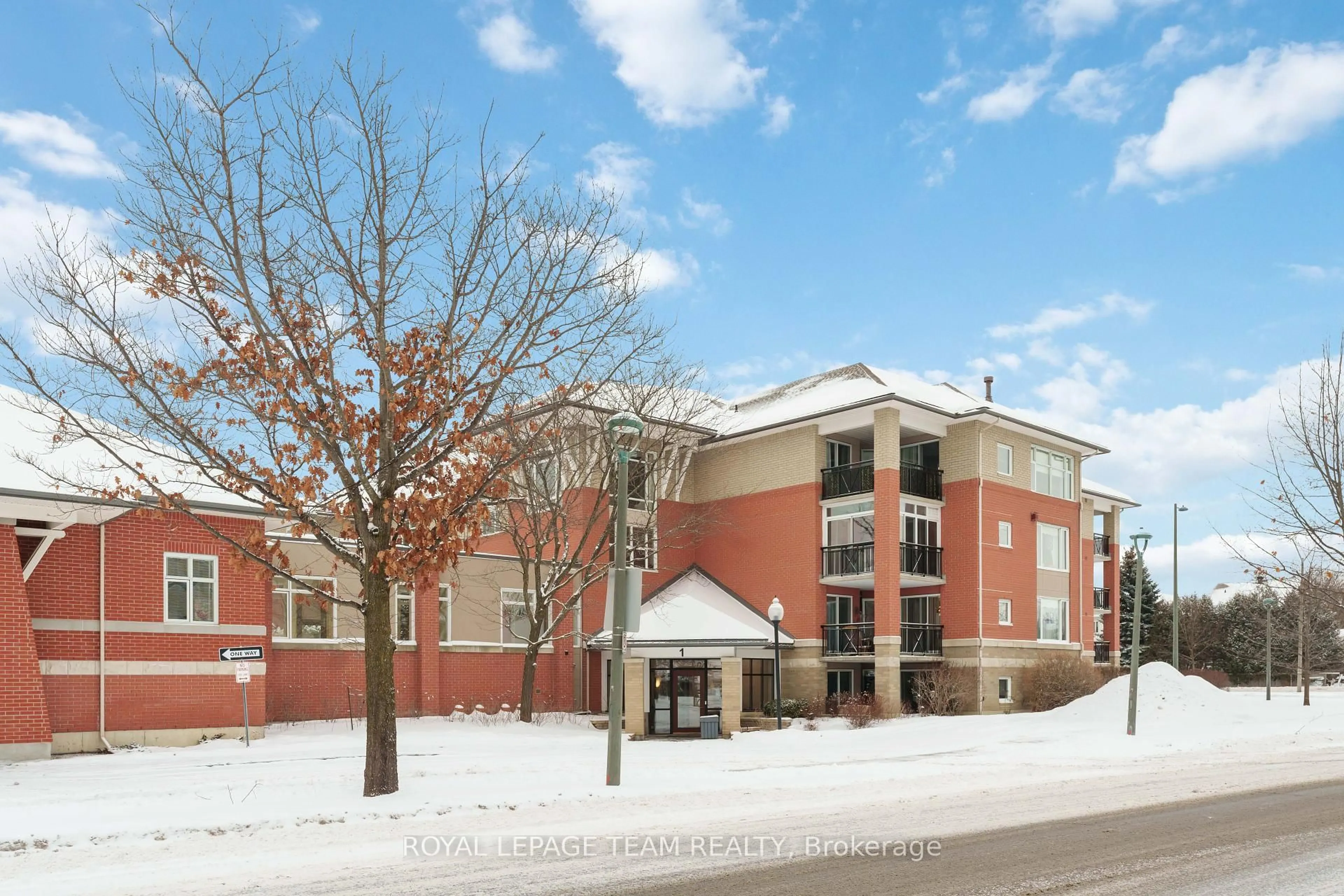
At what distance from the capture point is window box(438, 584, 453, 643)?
32.2 meters

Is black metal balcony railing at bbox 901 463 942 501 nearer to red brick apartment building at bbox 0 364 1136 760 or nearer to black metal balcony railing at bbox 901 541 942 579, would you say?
red brick apartment building at bbox 0 364 1136 760

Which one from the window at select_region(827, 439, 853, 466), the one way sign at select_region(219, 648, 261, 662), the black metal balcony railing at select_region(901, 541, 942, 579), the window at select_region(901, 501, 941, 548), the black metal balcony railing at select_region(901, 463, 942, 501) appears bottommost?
the one way sign at select_region(219, 648, 261, 662)

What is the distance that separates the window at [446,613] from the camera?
106ft

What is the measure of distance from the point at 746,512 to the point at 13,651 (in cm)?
2305

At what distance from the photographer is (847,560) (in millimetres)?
34188

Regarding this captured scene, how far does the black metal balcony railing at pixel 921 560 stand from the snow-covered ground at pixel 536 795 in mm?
7471

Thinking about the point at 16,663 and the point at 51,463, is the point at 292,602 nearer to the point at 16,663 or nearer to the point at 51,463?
the point at 51,463

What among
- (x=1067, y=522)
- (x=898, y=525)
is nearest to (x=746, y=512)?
(x=898, y=525)

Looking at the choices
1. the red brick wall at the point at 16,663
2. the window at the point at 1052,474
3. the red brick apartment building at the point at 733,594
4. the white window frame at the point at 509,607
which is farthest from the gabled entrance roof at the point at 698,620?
the red brick wall at the point at 16,663

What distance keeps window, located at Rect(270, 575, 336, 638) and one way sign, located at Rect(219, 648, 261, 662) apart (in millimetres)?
6723

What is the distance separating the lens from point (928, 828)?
38.3 feet

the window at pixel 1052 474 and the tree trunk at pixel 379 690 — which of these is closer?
the tree trunk at pixel 379 690

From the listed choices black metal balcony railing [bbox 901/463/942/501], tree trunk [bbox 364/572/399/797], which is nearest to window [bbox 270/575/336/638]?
tree trunk [bbox 364/572/399/797]

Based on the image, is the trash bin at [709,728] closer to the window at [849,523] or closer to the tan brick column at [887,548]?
the tan brick column at [887,548]
